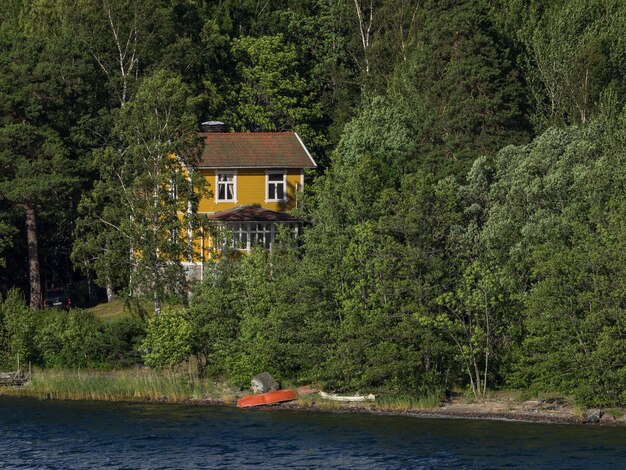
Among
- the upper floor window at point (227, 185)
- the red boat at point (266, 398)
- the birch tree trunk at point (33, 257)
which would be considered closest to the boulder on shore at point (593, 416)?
the red boat at point (266, 398)

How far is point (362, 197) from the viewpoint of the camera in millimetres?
63062

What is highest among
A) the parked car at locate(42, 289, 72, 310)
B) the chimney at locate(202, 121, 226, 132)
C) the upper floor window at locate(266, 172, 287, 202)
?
the chimney at locate(202, 121, 226, 132)

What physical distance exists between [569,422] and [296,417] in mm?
11722

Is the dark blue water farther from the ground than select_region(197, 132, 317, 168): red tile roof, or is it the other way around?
select_region(197, 132, 317, 168): red tile roof

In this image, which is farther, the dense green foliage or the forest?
the dense green foliage

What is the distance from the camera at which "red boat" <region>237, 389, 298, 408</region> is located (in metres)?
60.4

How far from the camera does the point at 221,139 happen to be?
85562mm

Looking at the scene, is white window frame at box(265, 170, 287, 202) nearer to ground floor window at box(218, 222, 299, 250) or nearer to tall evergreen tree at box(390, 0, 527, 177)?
ground floor window at box(218, 222, 299, 250)

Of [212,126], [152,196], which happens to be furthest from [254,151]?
[152,196]

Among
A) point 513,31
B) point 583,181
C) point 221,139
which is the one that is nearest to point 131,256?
point 221,139

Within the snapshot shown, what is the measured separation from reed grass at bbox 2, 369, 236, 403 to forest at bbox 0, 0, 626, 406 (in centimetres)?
104

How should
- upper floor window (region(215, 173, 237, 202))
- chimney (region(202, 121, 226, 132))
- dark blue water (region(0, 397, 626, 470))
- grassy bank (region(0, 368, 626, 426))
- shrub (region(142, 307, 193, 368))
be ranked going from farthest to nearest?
chimney (region(202, 121, 226, 132))
upper floor window (region(215, 173, 237, 202))
shrub (region(142, 307, 193, 368))
grassy bank (region(0, 368, 626, 426))
dark blue water (region(0, 397, 626, 470))

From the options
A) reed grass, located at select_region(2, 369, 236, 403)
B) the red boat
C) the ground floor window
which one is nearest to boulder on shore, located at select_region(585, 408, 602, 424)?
the red boat

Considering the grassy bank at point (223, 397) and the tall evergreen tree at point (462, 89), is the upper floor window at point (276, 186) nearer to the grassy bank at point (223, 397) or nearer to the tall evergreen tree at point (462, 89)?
the tall evergreen tree at point (462, 89)
